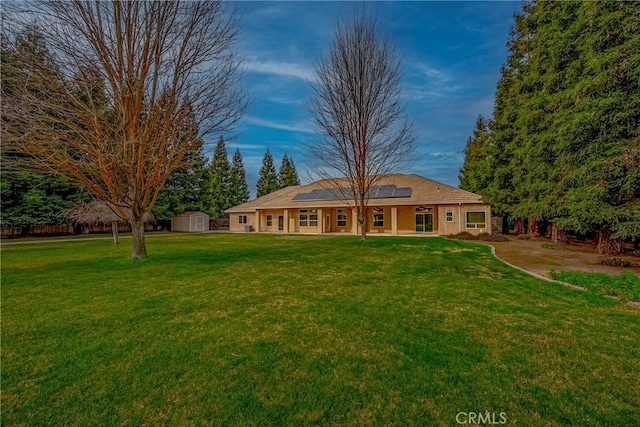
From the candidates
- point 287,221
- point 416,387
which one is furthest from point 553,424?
point 287,221

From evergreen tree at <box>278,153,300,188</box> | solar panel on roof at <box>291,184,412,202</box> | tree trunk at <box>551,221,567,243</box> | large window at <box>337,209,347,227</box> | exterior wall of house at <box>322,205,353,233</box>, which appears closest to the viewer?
tree trunk at <box>551,221,567,243</box>

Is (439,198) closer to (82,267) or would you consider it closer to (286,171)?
(82,267)

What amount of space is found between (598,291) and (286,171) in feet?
158

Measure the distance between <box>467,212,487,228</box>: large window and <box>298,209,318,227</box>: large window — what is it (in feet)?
39.6

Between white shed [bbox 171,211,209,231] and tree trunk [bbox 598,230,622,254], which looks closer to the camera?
tree trunk [bbox 598,230,622,254]

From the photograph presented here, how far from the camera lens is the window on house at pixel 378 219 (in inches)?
1000

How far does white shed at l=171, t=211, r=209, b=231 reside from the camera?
112 ft

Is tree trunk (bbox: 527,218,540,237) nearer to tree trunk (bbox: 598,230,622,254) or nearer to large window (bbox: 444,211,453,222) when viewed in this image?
large window (bbox: 444,211,453,222)

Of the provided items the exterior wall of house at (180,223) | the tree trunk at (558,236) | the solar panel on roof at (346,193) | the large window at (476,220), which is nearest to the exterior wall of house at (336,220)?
the solar panel on roof at (346,193)

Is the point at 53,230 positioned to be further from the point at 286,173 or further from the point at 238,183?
the point at 286,173

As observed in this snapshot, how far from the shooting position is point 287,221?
26562 millimetres

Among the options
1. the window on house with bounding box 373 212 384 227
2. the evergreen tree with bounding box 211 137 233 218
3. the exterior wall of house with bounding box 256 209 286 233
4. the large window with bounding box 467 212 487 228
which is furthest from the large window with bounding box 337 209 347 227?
the evergreen tree with bounding box 211 137 233 218

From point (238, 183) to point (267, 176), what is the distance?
7.23m

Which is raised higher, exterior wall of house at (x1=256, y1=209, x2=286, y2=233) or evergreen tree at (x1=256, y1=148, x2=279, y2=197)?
evergreen tree at (x1=256, y1=148, x2=279, y2=197)
